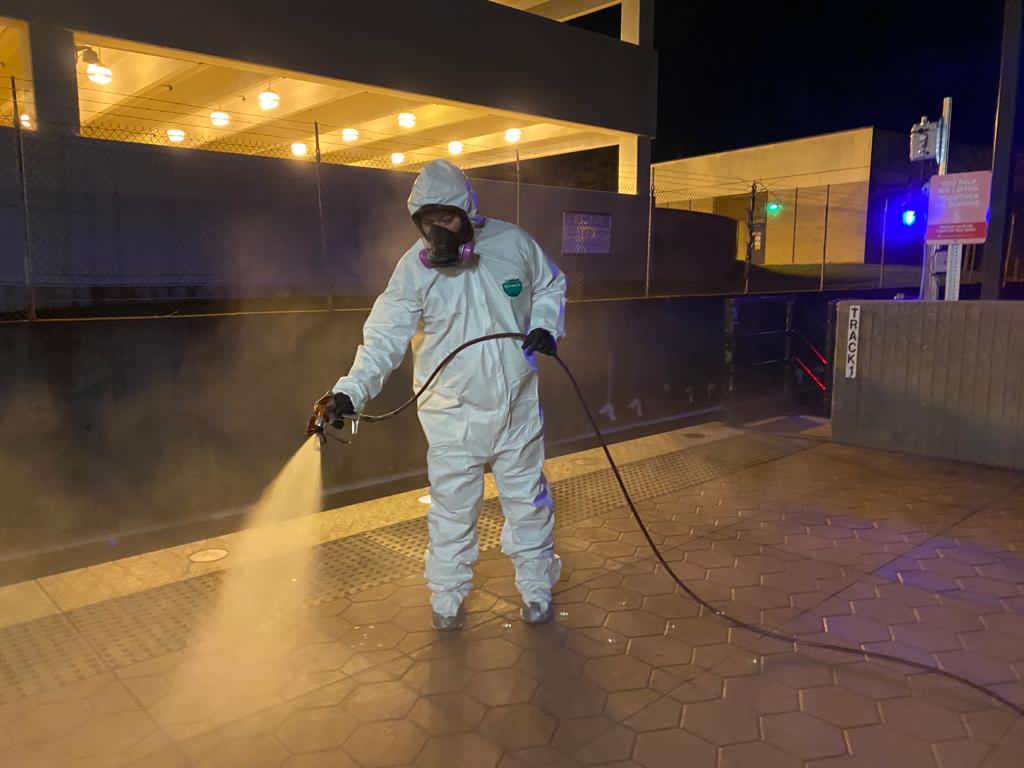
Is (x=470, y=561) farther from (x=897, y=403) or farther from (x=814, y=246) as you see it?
(x=814, y=246)

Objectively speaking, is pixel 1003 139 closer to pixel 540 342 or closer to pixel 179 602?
pixel 540 342

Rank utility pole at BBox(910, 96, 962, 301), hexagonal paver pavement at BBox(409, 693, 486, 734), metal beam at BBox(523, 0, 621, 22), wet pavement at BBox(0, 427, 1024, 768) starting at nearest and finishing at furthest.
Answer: wet pavement at BBox(0, 427, 1024, 768) < hexagonal paver pavement at BBox(409, 693, 486, 734) < utility pole at BBox(910, 96, 962, 301) < metal beam at BBox(523, 0, 621, 22)

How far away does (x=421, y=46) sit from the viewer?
8828mm

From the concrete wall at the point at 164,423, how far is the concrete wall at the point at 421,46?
3.66 meters

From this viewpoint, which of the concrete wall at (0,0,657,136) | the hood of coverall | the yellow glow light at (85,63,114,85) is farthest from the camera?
the yellow glow light at (85,63,114,85)

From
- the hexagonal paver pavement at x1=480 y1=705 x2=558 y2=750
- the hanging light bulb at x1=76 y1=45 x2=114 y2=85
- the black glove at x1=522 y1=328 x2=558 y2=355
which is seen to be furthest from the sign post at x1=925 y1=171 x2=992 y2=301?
the hanging light bulb at x1=76 y1=45 x2=114 y2=85

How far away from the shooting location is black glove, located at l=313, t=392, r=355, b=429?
10.2 feet

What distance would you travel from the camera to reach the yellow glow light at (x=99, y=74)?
838cm

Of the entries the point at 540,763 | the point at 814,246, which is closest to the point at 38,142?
the point at 540,763

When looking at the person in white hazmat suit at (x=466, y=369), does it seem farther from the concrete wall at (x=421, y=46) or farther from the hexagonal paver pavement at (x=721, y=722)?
the concrete wall at (x=421, y=46)

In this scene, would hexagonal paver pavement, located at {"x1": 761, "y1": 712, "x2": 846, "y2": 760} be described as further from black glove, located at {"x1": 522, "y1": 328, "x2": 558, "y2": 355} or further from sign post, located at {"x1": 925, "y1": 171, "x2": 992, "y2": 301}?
sign post, located at {"x1": 925, "y1": 171, "x2": 992, "y2": 301}

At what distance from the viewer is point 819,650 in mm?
3217

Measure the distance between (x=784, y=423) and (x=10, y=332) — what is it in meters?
7.52

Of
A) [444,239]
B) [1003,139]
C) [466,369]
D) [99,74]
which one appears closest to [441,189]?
[444,239]
